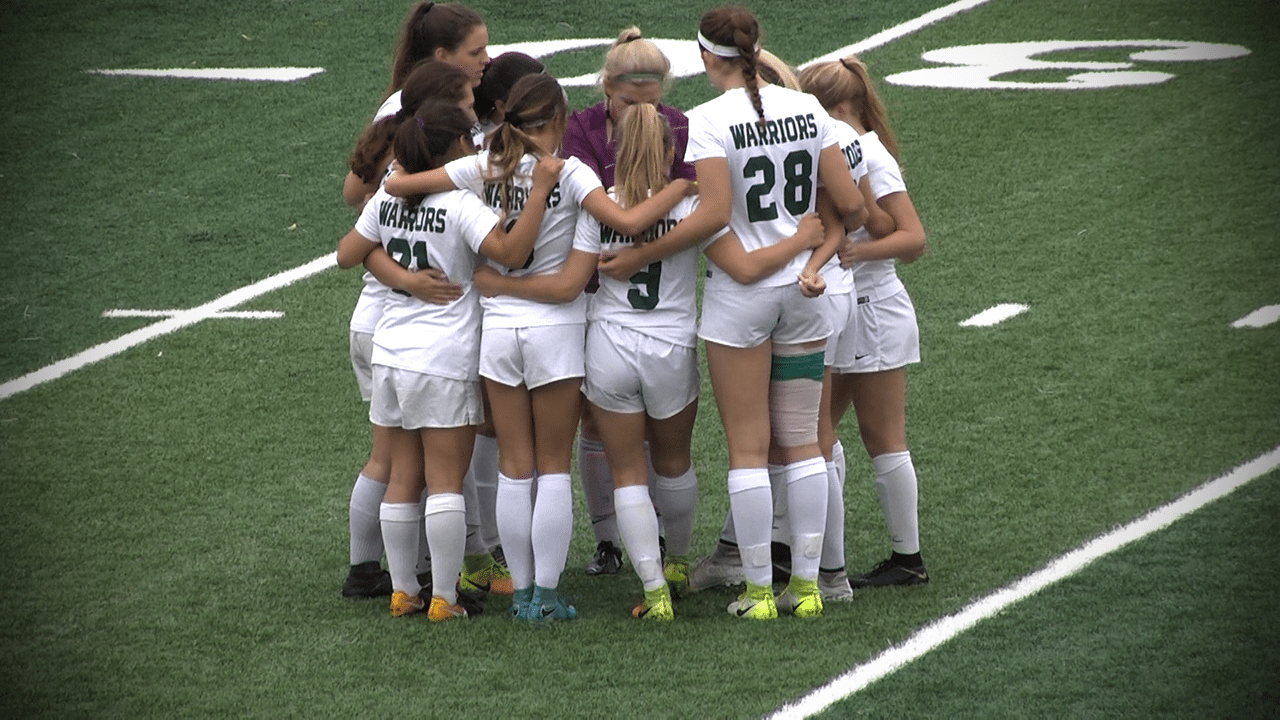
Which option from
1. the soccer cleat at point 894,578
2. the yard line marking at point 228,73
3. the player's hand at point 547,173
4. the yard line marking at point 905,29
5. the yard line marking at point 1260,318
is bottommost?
the yard line marking at point 1260,318

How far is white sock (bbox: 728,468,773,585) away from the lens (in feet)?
15.7

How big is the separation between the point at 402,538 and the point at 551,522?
48 cm

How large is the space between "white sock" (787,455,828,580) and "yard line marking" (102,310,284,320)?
4498mm

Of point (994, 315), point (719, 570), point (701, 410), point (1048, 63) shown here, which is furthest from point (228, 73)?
point (719, 570)

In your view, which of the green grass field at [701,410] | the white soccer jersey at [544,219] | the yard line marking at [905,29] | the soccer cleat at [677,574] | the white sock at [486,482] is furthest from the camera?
the yard line marking at [905,29]

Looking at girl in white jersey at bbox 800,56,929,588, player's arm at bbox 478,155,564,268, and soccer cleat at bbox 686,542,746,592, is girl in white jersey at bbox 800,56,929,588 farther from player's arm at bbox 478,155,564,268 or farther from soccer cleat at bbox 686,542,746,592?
player's arm at bbox 478,155,564,268

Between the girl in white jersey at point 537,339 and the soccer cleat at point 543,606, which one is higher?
the girl in white jersey at point 537,339

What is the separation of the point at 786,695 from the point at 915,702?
13.6 inches

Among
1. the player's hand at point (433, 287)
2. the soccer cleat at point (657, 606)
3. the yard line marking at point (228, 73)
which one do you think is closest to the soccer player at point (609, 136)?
the soccer cleat at point (657, 606)

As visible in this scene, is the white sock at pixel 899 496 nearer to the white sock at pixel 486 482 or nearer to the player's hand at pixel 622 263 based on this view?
the player's hand at pixel 622 263

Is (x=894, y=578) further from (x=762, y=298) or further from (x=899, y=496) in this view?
(x=762, y=298)

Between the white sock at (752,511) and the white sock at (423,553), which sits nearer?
the white sock at (752,511)

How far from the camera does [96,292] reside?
9.02 m

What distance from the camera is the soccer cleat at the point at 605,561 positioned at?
554 centimetres
